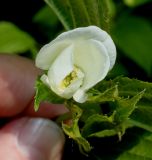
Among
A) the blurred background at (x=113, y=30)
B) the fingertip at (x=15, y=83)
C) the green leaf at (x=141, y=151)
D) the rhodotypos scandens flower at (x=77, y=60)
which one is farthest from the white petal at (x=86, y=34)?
the blurred background at (x=113, y=30)

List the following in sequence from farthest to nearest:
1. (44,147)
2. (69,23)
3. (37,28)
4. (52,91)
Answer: (37,28) < (44,147) < (69,23) < (52,91)

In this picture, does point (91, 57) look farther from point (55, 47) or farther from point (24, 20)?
point (24, 20)

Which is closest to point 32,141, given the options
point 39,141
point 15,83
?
point 39,141

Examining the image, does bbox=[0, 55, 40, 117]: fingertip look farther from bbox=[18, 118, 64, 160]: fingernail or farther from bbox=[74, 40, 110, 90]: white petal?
bbox=[74, 40, 110, 90]: white petal

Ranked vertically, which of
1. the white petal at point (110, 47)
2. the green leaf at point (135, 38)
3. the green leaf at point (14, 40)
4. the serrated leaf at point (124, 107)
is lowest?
the green leaf at point (135, 38)

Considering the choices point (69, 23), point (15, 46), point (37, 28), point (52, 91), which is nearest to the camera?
point (52, 91)

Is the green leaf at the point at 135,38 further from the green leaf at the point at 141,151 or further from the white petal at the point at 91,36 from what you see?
the white petal at the point at 91,36

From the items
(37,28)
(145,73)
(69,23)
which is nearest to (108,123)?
(69,23)

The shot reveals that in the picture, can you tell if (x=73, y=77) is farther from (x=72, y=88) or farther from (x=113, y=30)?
(x=113, y=30)
